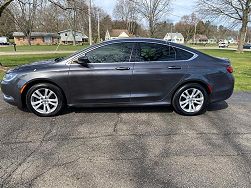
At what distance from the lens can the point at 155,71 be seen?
16.3 feet

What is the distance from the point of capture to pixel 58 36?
83125 millimetres

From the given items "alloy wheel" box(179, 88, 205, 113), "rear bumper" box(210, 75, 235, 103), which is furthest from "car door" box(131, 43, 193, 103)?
"rear bumper" box(210, 75, 235, 103)

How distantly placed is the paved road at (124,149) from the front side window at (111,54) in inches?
44.6

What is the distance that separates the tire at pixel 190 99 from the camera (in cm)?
512

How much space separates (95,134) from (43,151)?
93 cm

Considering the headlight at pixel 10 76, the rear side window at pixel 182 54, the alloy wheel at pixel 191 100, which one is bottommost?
the alloy wheel at pixel 191 100

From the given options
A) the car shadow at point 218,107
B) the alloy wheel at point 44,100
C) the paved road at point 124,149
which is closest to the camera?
the paved road at point 124,149

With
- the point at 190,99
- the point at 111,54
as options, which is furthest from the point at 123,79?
the point at 190,99

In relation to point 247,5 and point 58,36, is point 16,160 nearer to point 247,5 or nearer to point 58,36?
point 247,5

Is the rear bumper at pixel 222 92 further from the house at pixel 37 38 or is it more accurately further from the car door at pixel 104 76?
the house at pixel 37 38

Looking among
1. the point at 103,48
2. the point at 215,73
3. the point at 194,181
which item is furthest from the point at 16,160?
the point at 215,73

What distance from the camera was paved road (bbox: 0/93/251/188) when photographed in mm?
2900

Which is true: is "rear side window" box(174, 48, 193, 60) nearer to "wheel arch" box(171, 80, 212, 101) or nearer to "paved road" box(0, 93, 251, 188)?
"wheel arch" box(171, 80, 212, 101)

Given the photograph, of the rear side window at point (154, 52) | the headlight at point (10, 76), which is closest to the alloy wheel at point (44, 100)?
the headlight at point (10, 76)
